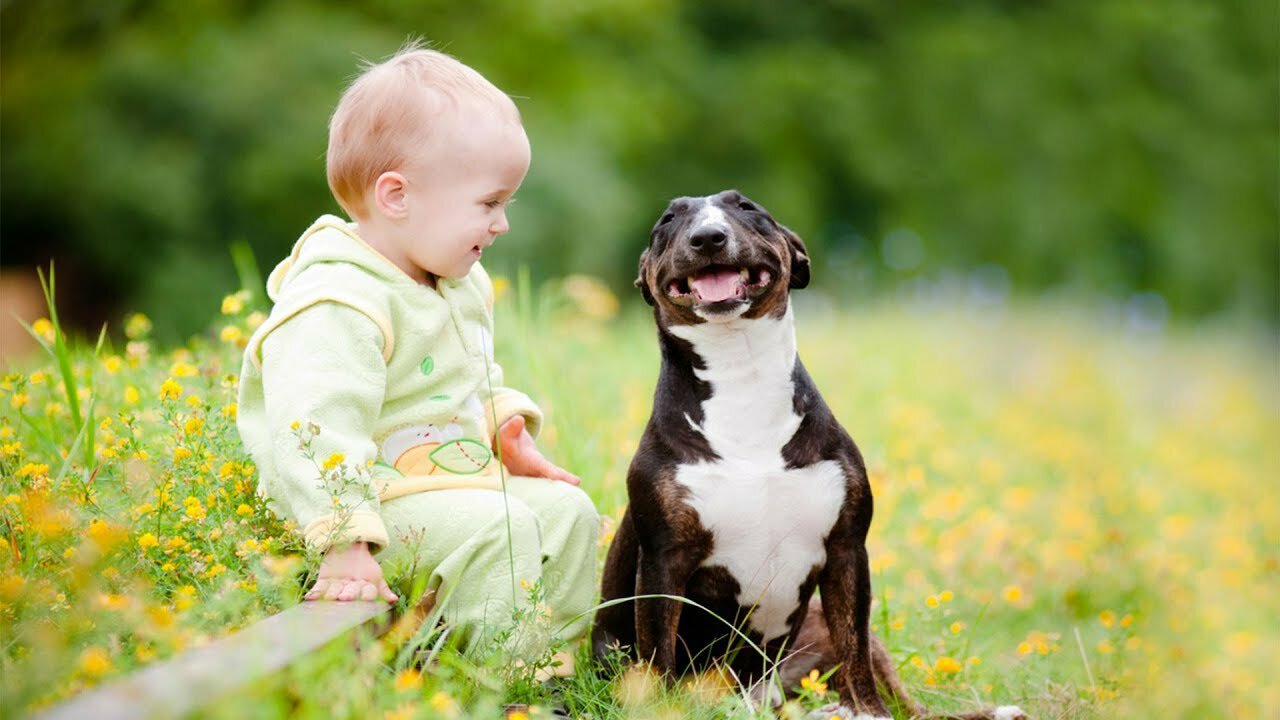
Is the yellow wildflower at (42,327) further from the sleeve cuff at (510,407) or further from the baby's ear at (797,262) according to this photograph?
the baby's ear at (797,262)

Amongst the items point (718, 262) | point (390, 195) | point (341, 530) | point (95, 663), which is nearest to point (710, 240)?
point (718, 262)

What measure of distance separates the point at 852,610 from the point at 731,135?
14.9m

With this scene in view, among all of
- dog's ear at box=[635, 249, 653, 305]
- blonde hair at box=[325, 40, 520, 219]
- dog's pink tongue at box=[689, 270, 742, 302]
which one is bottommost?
dog's ear at box=[635, 249, 653, 305]

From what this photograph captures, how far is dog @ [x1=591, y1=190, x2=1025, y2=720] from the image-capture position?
275 centimetres

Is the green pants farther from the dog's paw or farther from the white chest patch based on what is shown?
the dog's paw

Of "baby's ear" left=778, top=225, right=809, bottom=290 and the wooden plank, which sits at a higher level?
"baby's ear" left=778, top=225, right=809, bottom=290

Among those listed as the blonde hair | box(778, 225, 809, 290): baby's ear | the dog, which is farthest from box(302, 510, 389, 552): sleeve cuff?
box(778, 225, 809, 290): baby's ear

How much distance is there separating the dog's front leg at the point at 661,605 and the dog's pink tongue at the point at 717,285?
21.5 inches

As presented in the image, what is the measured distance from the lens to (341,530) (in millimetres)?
2482

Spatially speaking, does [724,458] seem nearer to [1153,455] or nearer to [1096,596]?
[1096,596]

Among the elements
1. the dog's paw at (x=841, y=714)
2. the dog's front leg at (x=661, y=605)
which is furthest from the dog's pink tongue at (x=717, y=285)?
the dog's paw at (x=841, y=714)

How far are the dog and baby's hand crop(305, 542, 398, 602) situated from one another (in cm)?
58

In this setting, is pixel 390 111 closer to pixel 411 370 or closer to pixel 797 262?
pixel 411 370

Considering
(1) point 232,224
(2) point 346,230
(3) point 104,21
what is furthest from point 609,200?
(2) point 346,230
